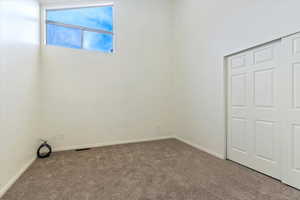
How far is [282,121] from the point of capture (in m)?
2.06

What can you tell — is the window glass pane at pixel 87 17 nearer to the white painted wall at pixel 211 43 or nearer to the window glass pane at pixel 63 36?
the window glass pane at pixel 63 36

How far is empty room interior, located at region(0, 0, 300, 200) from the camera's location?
1.99m

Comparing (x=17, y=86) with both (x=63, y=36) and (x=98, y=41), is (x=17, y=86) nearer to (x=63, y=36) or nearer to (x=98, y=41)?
(x=63, y=36)

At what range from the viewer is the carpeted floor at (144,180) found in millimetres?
1849

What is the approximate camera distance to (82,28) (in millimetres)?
3949

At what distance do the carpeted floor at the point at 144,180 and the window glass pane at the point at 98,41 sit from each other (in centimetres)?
256

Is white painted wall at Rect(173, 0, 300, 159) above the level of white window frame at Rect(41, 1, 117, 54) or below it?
below

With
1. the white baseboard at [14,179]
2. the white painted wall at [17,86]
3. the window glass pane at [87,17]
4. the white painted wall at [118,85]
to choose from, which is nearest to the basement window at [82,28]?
the window glass pane at [87,17]

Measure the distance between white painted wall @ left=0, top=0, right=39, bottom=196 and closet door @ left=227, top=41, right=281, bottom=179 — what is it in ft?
11.0

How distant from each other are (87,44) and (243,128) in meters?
3.85

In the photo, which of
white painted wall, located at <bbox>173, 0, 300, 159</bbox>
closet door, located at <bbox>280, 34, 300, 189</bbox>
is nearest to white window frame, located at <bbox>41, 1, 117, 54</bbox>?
white painted wall, located at <bbox>173, 0, 300, 159</bbox>

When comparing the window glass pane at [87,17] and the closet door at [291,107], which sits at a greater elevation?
the window glass pane at [87,17]

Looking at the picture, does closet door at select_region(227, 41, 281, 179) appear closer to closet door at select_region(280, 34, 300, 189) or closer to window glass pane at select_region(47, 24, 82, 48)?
closet door at select_region(280, 34, 300, 189)

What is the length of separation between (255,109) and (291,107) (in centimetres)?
50
